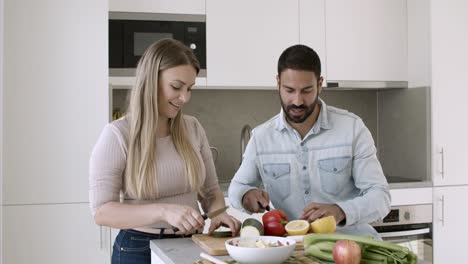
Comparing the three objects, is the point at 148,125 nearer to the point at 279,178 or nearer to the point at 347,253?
the point at 279,178

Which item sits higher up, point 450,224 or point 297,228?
point 297,228

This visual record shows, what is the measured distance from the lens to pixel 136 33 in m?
3.26

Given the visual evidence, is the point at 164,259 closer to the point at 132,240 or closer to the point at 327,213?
the point at 132,240

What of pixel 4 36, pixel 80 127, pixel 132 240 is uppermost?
pixel 4 36

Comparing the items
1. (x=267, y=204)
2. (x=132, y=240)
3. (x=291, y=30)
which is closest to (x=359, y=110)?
(x=291, y=30)

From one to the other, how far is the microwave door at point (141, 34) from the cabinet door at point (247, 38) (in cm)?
19

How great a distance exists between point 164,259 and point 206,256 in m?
0.16

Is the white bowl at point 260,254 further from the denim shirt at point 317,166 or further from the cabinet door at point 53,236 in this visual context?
the cabinet door at point 53,236

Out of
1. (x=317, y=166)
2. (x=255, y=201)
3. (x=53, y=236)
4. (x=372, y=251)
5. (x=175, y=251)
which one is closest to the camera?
(x=372, y=251)

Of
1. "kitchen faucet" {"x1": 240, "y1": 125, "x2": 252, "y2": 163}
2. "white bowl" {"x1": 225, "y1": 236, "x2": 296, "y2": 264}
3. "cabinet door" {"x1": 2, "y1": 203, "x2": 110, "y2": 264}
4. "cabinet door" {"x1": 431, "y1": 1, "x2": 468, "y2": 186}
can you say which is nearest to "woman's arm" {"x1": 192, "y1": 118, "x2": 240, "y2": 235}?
"white bowl" {"x1": 225, "y1": 236, "x2": 296, "y2": 264}

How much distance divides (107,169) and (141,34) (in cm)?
163

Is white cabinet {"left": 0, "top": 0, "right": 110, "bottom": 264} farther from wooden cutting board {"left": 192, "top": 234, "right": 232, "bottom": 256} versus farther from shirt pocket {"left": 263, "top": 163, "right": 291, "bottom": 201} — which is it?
wooden cutting board {"left": 192, "top": 234, "right": 232, "bottom": 256}

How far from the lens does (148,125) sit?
6.03ft

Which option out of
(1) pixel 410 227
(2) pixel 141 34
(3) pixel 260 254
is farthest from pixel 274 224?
(1) pixel 410 227
